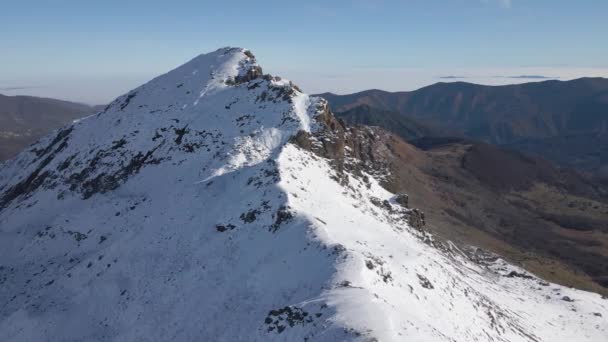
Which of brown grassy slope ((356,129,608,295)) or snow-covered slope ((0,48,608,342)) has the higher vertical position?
snow-covered slope ((0,48,608,342))

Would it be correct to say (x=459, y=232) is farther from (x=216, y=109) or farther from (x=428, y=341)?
(x=428, y=341)

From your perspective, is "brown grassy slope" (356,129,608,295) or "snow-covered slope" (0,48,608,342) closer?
"snow-covered slope" (0,48,608,342)

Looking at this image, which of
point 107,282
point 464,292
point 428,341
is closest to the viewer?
point 428,341

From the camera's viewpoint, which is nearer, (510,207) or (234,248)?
(234,248)

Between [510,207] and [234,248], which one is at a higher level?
[234,248]

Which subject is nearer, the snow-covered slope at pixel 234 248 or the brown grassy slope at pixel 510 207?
the snow-covered slope at pixel 234 248

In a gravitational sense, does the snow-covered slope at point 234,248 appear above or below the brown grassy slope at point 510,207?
above

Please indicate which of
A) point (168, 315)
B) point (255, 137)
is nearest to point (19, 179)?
point (255, 137)

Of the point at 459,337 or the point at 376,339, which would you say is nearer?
the point at 376,339
